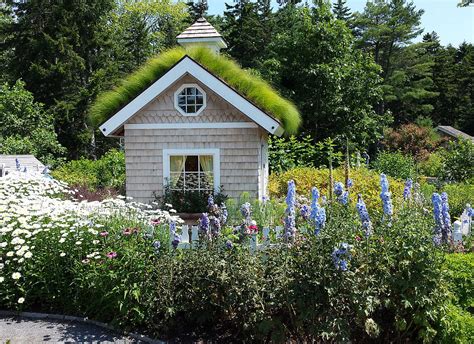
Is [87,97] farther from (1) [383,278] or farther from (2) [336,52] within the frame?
(1) [383,278]

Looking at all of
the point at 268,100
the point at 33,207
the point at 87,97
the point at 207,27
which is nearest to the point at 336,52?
the point at 207,27

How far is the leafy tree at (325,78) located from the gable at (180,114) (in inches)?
412

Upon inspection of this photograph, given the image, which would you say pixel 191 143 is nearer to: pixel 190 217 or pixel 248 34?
pixel 190 217

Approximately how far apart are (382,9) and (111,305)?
3659 centimetres

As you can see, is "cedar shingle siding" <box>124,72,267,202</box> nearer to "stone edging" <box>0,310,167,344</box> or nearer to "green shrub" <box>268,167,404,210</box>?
"green shrub" <box>268,167,404,210</box>

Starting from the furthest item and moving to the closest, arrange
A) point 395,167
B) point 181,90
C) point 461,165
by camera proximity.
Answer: point 395,167, point 461,165, point 181,90

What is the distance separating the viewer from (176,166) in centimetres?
1023

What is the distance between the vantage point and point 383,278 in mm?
4012

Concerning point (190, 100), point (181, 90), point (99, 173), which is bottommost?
point (99, 173)

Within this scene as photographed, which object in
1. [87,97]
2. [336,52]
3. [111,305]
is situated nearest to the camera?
[111,305]

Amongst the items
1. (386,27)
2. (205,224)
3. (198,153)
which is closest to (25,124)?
(198,153)

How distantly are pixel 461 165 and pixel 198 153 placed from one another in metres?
10.4

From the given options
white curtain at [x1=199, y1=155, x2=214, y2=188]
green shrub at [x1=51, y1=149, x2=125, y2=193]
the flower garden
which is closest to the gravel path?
the flower garden

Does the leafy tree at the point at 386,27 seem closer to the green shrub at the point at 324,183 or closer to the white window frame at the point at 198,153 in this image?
the green shrub at the point at 324,183
